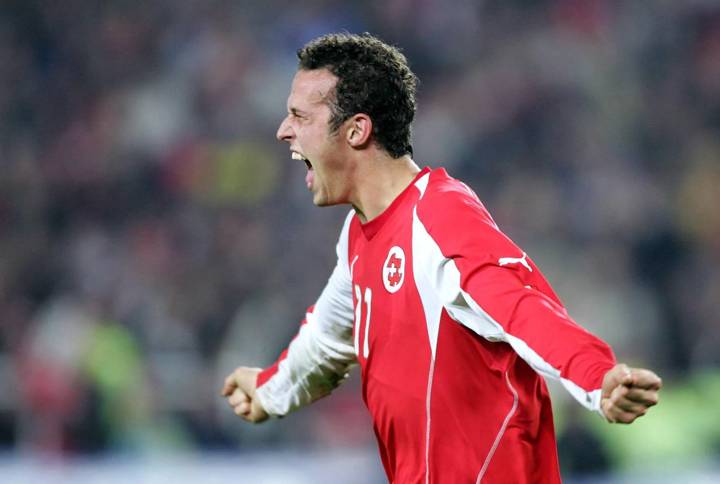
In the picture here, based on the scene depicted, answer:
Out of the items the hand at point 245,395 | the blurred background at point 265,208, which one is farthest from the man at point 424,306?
the blurred background at point 265,208

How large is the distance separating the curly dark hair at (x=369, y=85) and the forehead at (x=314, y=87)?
0.05ft

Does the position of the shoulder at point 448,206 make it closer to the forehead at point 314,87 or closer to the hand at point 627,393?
the forehead at point 314,87

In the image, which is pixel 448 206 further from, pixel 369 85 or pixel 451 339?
pixel 369 85

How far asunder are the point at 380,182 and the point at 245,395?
39.7 inches

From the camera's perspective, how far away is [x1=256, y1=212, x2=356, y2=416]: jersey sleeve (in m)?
3.69

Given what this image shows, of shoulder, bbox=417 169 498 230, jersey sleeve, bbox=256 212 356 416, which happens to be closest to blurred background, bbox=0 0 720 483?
jersey sleeve, bbox=256 212 356 416

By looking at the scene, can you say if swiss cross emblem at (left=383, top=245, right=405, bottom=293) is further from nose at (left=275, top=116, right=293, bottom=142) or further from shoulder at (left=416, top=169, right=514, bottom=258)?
nose at (left=275, top=116, right=293, bottom=142)

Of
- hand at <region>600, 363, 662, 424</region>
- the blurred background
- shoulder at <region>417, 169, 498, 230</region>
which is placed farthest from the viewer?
the blurred background

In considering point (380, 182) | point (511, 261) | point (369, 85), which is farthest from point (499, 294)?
point (369, 85)

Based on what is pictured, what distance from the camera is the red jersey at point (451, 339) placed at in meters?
2.68

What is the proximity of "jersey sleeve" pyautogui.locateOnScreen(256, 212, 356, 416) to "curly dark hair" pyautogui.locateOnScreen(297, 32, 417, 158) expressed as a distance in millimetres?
508

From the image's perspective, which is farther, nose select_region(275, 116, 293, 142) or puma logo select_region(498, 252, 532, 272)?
nose select_region(275, 116, 293, 142)

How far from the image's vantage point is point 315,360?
380 cm

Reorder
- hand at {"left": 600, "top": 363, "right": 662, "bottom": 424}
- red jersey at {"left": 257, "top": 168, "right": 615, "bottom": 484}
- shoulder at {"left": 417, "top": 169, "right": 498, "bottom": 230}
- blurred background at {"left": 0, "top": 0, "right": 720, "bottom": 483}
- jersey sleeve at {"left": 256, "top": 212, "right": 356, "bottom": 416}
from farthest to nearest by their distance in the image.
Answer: blurred background at {"left": 0, "top": 0, "right": 720, "bottom": 483} → jersey sleeve at {"left": 256, "top": 212, "right": 356, "bottom": 416} → shoulder at {"left": 417, "top": 169, "right": 498, "bottom": 230} → red jersey at {"left": 257, "top": 168, "right": 615, "bottom": 484} → hand at {"left": 600, "top": 363, "right": 662, "bottom": 424}
